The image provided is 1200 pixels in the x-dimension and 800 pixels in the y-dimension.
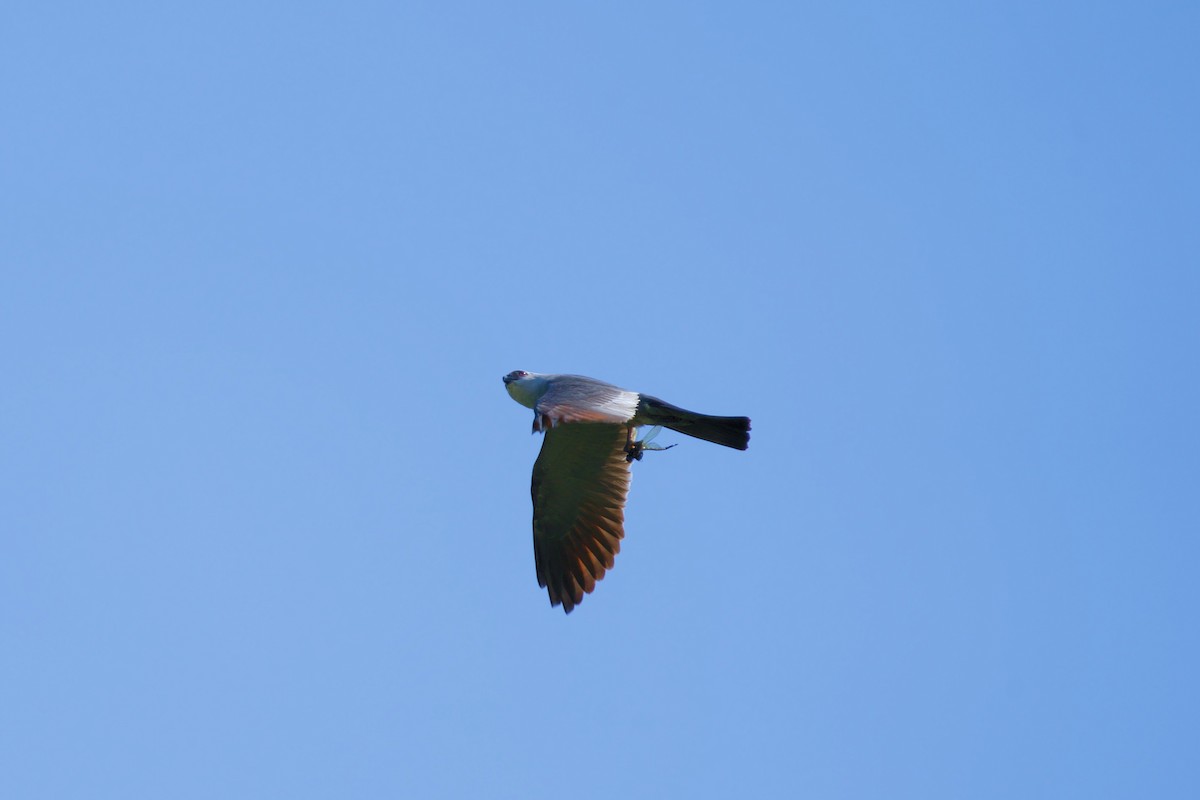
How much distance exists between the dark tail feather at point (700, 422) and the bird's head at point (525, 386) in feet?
5.10

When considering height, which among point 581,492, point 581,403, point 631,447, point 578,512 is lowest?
point 578,512

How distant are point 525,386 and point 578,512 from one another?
180 centimetres

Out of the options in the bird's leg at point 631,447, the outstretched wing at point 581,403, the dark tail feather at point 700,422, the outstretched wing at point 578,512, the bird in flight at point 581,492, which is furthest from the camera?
the bird's leg at point 631,447

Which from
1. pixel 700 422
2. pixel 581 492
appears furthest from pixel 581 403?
pixel 581 492

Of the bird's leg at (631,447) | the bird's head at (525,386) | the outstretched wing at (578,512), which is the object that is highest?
the bird's head at (525,386)

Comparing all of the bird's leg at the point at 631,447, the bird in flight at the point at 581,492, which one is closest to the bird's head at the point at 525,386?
the bird in flight at the point at 581,492

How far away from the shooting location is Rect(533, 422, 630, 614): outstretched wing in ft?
56.9

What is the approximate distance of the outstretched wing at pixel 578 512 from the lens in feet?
56.9

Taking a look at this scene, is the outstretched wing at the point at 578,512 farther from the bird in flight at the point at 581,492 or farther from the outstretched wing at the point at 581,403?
the outstretched wing at the point at 581,403

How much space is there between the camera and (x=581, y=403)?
14742 millimetres

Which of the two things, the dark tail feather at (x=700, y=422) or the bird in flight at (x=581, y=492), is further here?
the bird in flight at (x=581, y=492)

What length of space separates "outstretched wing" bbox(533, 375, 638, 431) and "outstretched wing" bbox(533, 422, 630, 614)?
0.88 metres

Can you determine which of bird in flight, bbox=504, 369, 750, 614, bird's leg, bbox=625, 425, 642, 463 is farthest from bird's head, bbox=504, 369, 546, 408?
bird's leg, bbox=625, 425, 642, 463

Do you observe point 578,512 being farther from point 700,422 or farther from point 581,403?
point 581,403
